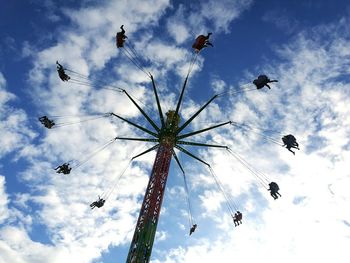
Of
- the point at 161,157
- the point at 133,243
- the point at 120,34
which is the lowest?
the point at 133,243

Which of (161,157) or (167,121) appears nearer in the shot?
(161,157)

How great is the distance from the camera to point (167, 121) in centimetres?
2367

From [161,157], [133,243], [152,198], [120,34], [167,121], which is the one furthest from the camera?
[120,34]

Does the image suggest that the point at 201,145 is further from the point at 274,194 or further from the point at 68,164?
the point at 68,164

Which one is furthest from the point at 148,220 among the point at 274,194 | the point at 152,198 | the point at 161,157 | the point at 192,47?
the point at 192,47

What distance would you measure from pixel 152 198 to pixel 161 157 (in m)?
2.88

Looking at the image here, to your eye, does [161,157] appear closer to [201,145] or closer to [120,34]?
[201,145]

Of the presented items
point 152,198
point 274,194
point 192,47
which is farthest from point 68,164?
point 274,194

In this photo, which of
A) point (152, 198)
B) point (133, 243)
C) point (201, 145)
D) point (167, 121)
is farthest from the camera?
point (167, 121)

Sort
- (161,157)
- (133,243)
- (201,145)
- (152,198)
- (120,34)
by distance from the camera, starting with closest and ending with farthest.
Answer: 1. (133,243)
2. (152,198)
3. (161,157)
4. (201,145)
5. (120,34)

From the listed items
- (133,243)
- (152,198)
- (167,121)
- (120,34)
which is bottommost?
(133,243)

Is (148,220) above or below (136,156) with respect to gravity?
below

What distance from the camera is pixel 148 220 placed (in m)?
18.0

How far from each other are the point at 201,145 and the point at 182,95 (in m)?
3.57
